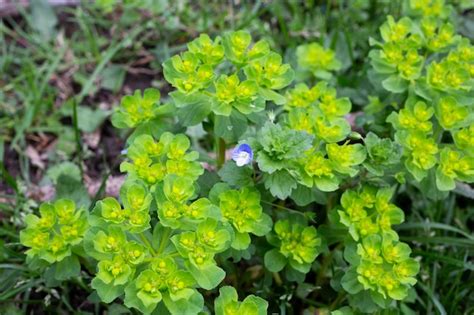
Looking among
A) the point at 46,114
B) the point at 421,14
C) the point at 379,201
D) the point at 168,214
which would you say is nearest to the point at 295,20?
the point at 421,14

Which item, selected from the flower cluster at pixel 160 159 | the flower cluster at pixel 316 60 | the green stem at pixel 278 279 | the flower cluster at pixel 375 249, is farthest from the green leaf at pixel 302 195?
the flower cluster at pixel 316 60

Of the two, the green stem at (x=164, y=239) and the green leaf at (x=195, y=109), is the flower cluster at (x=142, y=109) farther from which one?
the green stem at (x=164, y=239)

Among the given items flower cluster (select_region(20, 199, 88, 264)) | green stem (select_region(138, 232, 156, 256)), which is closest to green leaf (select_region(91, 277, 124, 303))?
green stem (select_region(138, 232, 156, 256))

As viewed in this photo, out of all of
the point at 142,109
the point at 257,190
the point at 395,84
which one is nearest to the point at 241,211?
the point at 257,190

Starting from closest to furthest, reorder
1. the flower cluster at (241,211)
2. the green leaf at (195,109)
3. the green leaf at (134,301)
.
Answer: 1. the green leaf at (134,301)
2. the flower cluster at (241,211)
3. the green leaf at (195,109)

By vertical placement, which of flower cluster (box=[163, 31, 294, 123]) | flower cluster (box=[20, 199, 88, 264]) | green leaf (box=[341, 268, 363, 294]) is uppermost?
flower cluster (box=[163, 31, 294, 123])

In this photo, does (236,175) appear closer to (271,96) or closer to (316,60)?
(271,96)

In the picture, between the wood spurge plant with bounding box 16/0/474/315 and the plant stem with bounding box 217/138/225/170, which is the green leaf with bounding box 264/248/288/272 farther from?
the plant stem with bounding box 217/138/225/170

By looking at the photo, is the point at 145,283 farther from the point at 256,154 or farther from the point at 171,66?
the point at 171,66
